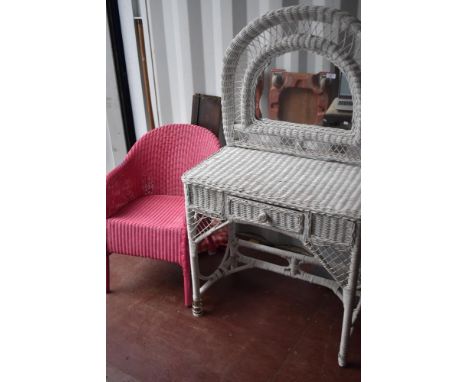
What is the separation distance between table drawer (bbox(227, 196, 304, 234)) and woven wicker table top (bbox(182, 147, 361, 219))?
3cm

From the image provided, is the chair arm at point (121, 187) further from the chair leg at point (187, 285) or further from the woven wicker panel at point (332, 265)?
the woven wicker panel at point (332, 265)

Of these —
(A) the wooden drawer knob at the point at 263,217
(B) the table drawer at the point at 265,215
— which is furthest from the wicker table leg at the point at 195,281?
(A) the wooden drawer knob at the point at 263,217

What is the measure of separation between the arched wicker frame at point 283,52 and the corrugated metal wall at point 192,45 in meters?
0.13

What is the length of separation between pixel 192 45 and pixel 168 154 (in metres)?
0.56

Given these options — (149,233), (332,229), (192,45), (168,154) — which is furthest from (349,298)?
(192,45)

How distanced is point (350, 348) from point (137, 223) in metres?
1.06

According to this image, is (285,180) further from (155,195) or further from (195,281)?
(155,195)

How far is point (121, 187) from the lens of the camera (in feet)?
6.79

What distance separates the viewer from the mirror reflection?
1589mm
